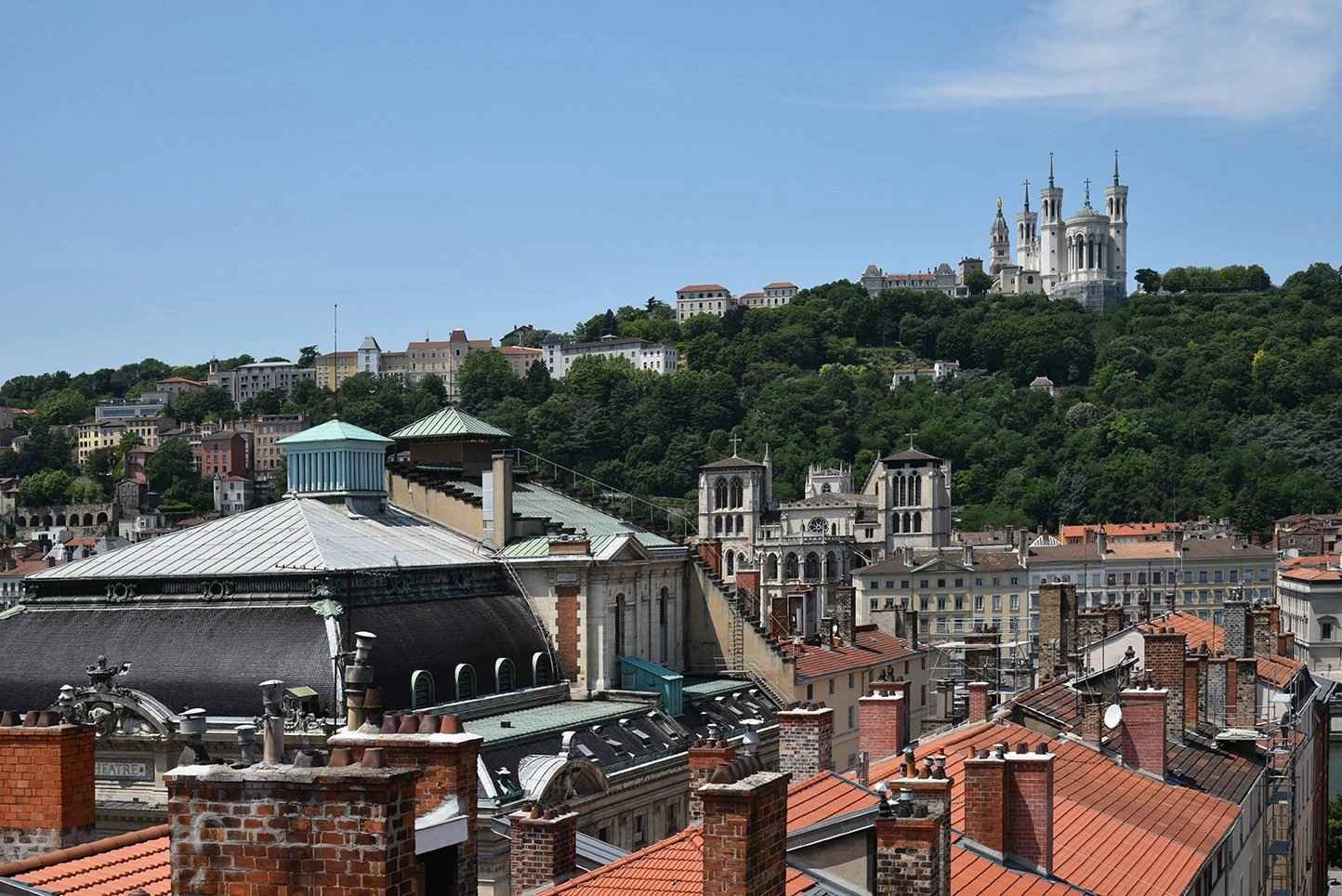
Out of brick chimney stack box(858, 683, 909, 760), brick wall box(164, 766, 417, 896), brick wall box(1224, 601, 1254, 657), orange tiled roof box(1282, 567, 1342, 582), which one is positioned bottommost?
orange tiled roof box(1282, 567, 1342, 582)

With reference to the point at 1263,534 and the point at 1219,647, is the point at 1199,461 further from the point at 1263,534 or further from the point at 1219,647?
Answer: the point at 1219,647

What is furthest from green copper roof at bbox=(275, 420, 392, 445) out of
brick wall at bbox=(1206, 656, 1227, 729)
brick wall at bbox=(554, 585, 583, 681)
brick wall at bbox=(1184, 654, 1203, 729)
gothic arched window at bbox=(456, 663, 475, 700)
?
brick wall at bbox=(1184, 654, 1203, 729)

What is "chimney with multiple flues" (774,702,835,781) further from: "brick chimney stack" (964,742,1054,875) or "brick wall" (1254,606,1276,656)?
"brick wall" (1254,606,1276,656)

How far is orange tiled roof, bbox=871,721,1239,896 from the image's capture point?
1970cm

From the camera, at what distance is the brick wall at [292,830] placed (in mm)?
7781

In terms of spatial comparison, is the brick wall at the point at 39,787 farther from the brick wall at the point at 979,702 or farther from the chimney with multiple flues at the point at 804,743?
the brick wall at the point at 979,702

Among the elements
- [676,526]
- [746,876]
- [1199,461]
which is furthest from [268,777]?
[1199,461]

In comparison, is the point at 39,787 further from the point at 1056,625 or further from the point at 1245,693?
the point at 1056,625

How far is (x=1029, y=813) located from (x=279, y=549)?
26.0 meters

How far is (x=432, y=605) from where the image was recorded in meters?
42.1

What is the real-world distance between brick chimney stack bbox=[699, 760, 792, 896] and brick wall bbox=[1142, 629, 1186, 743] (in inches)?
822

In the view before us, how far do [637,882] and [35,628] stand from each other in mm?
27050

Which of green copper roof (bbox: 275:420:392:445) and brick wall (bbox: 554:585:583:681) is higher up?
green copper roof (bbox: 275:420:392:445)

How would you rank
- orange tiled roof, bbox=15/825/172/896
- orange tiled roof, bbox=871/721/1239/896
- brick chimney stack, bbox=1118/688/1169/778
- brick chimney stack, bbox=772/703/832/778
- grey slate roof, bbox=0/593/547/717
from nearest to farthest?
orange tiled roof, bbox=15/825/172/896 → orange tiled roof, bbox=871/721/1239/896 → brick chimney stack, bbox=772/703/832/778 → brick chimney stack, bbox=1118/688/1169/778 → grey slate roof, bbox=0/593/547/717
